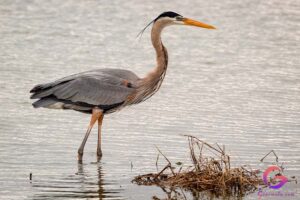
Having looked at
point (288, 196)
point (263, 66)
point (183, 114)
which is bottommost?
point (288, 196)

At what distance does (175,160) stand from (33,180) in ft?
6.52

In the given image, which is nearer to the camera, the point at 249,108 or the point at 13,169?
the point at 13,169

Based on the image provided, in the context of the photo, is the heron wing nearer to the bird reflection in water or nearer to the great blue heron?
the great blue heron

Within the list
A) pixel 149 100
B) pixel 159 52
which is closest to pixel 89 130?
pixel 159 52

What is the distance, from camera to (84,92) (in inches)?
496

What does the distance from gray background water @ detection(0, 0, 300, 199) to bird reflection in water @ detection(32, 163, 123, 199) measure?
0.07 feet

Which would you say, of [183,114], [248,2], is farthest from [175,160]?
[248,2]

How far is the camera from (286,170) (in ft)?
36.8

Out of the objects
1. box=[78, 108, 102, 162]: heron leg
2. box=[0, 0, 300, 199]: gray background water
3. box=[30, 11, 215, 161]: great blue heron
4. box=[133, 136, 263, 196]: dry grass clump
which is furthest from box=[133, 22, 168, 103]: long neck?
box=[133, 136, 263, 196]: dry grass clump

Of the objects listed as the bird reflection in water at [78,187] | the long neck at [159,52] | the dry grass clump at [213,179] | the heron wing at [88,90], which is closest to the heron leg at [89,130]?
the heron wing at [88,90]

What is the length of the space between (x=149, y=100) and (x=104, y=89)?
9.76 ft

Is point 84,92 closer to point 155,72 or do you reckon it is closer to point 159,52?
point 155,72

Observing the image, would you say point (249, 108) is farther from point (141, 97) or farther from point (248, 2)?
point (248, 2)

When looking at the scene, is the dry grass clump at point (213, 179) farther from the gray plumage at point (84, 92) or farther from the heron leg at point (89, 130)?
the gray plumage at point (84, 92)
